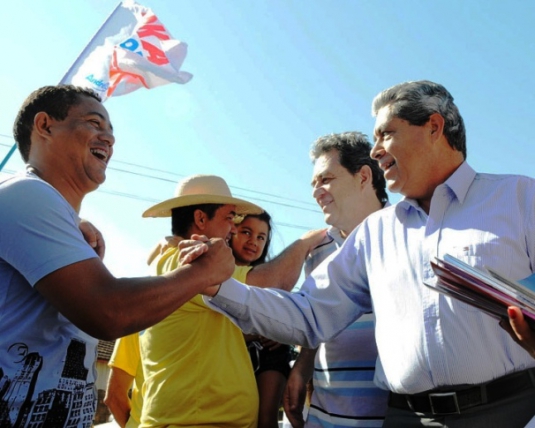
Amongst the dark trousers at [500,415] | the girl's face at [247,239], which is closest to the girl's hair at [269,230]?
the girl's face at [247,239]

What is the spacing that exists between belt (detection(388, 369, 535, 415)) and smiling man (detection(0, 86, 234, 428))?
0.97 metres

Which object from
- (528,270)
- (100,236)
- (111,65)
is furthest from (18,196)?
(111,65)

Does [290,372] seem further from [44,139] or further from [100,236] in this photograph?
[44,139]

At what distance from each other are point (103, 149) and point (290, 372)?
1.67m

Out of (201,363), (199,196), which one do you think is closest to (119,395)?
(201,363)

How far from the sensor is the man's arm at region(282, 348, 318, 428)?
320 centimetres

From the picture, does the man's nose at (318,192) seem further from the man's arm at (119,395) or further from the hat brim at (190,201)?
the man's arm at (119,395)

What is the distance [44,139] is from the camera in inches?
98.3

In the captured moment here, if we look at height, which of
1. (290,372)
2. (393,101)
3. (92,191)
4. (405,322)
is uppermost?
(393,101)

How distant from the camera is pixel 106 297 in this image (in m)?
1.87

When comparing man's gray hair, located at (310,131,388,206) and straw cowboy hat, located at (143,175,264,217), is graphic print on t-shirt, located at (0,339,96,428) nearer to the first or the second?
straw cowboy hat, located at (143,175,264,217)

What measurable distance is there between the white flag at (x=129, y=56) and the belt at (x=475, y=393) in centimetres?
645

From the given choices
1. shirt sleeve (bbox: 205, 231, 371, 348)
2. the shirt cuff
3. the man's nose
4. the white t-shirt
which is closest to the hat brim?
the man's nose

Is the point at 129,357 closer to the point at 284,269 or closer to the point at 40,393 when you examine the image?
the point at 284,269
